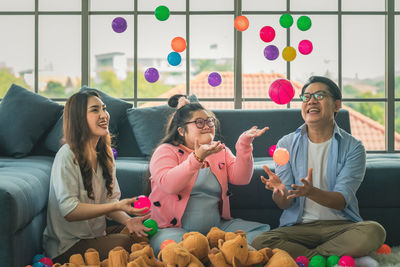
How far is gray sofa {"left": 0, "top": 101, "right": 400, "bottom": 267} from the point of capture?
181 centimetres

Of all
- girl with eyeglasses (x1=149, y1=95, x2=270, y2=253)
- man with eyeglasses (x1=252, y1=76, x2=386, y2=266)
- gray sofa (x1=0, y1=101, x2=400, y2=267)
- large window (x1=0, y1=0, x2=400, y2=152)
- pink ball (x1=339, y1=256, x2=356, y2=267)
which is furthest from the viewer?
large window (x1=0, y1=0, x2=400, y2=152)

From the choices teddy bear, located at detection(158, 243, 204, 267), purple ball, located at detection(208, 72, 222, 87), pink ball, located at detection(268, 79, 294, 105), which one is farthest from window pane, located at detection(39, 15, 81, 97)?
teddy bear, located at detection(158, 243, 204, 267)

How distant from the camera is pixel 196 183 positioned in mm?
A: 2201

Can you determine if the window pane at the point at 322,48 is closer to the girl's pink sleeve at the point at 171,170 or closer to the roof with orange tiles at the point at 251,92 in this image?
the roof with orange tiles at the point at 251,92

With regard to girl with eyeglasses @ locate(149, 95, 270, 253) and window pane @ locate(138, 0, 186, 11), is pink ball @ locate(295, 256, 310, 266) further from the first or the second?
window pane @ locate(138, 0, 186, 11)

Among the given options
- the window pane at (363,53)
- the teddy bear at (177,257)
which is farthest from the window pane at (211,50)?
the teddy bear at (177,257)

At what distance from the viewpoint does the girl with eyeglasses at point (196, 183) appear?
2137mm

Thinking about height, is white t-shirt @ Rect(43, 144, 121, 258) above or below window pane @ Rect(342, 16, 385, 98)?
below

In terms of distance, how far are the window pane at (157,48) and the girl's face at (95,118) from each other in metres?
1.76

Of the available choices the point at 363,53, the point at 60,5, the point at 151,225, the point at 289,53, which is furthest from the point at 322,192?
the point at 60,5

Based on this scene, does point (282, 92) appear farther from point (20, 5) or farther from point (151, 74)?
point (20, 5)

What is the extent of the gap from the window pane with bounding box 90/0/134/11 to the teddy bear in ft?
8.85

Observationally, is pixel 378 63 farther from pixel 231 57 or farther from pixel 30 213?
pixel 30 213

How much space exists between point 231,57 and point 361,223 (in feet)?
7.07
